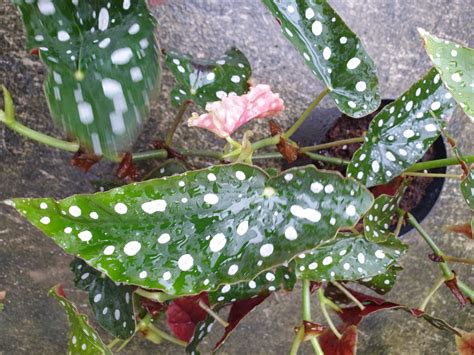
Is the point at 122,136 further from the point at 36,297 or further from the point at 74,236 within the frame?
the point at 36,297

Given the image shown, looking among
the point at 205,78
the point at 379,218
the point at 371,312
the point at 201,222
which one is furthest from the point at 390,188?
the point at 201,222

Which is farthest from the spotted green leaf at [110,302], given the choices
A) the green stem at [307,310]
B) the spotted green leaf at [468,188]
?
the spotted green leaf at [468,188]

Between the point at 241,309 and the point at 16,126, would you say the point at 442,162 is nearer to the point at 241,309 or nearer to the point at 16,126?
the point at 241,309

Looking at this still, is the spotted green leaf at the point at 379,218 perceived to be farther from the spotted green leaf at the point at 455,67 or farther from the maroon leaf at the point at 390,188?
the spotted green leaf at the point at 455,67

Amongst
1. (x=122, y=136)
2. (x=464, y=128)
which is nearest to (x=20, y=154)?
(x=122, y=136)

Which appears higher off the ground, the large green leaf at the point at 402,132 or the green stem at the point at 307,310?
the large green leaf at the point at 402,132

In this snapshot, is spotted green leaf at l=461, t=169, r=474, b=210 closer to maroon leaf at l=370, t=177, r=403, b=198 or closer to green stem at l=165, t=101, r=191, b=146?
maroon leaf at l=370, t=177, r=403, b=198

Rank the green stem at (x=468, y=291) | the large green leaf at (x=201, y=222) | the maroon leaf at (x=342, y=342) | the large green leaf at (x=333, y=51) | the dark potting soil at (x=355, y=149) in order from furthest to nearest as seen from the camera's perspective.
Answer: the dark potting soil at (x=355, y=149), the green stem at (x=468, y=291), the maroon leaf at (x=342, y=342), the large green leaf at (x=333, y=51), the large green leaf at (x=201, y=222)
